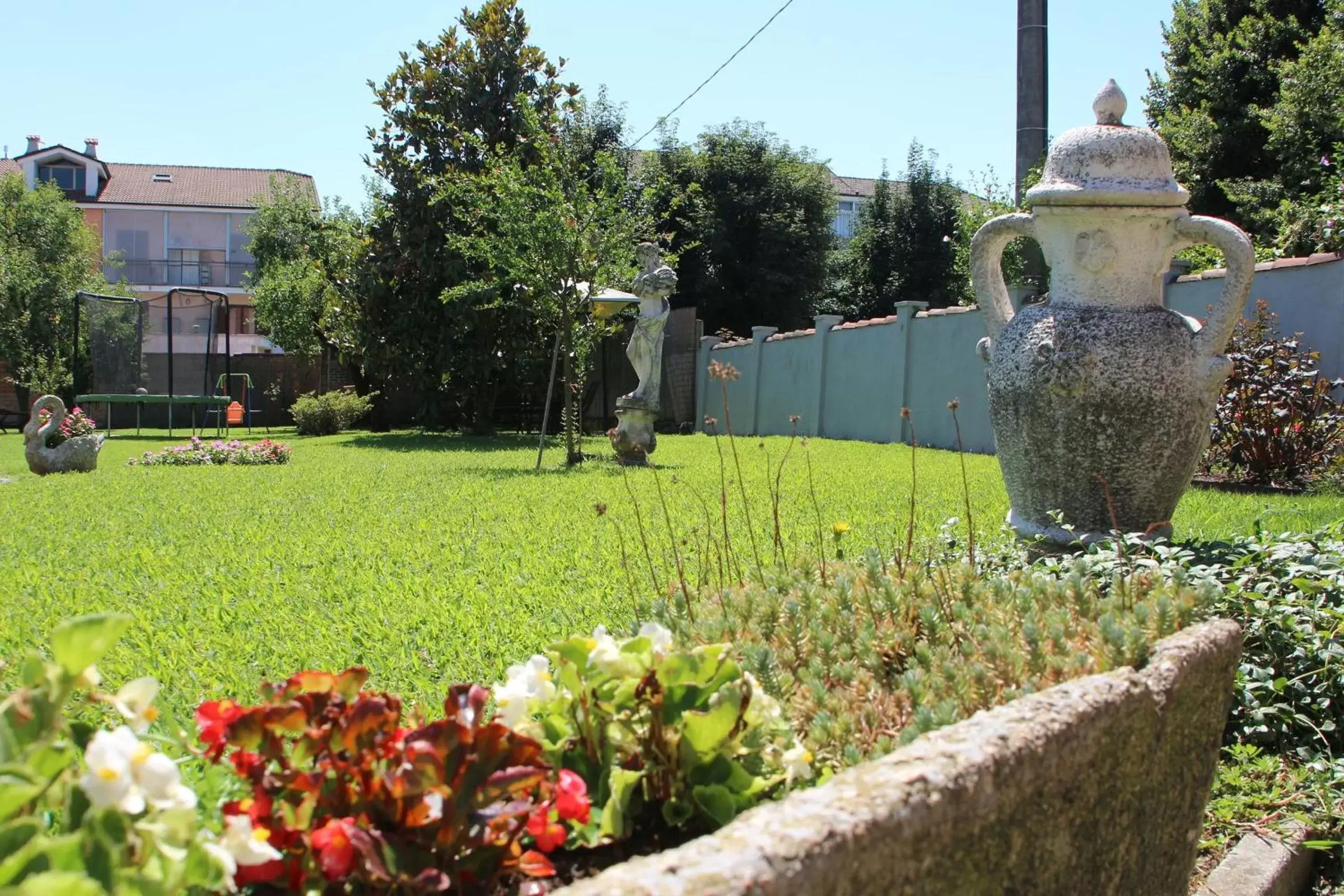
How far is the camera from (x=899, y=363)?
15578 millimetres

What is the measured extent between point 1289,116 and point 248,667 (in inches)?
664

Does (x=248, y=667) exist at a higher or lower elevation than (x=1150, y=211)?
lower

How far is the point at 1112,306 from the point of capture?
15.0 feet

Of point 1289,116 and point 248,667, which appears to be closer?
point 248,667

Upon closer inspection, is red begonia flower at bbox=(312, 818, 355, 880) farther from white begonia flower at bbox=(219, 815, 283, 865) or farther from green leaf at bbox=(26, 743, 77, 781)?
green leaf at bbox=(26, 743, 77, 781)

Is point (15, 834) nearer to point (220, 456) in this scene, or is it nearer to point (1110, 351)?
point (1110, 351)

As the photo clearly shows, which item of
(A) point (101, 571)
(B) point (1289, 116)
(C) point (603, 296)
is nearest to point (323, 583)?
(A) point (101, 571)

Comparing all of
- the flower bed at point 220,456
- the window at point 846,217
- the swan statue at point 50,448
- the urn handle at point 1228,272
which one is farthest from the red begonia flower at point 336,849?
the window at point 846,217

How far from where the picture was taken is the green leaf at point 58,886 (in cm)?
105

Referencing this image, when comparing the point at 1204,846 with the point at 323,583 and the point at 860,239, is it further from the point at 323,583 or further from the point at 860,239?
the point at 860,239

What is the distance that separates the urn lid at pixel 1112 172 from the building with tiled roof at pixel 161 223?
41.8 meters

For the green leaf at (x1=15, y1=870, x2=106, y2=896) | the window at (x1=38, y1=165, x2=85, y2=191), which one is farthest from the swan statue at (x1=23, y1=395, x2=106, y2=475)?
the window at (x1=38, y1=165, x2=85, y2=191)

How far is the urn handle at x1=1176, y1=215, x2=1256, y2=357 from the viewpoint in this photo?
442 centimetres

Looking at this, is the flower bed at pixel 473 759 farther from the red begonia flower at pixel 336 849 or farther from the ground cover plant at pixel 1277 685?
the ground cover plant at pixel 1277 685
